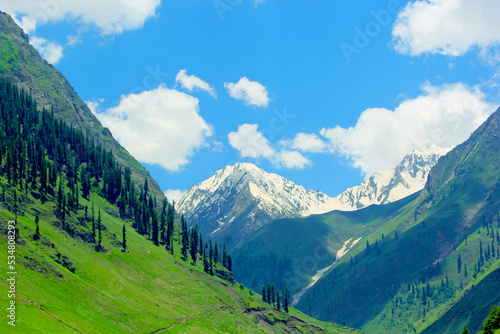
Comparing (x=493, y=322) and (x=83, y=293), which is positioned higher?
(x=83, y=293)

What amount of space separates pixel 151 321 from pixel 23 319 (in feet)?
173

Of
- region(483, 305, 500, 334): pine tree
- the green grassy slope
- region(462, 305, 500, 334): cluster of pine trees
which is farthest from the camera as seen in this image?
the green grassy slope

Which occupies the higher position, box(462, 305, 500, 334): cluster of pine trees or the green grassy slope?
the green grassy slope

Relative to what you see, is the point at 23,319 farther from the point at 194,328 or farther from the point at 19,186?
the point at 19,186

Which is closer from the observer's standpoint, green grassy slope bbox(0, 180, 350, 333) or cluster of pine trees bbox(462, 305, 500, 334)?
cluster of pine trees bbox(462, 305, 500, 334)

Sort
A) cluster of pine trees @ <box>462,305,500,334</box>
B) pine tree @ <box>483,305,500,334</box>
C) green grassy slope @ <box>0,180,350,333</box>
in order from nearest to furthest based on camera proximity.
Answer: cluster of pine trees @ <box>462,305,500,334</box>, pine tree @ <box>483,305,500,334</box>, green grassy slope @ <box>0,180,350,333</box>

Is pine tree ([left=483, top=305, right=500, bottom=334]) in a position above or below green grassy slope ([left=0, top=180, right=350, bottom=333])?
below

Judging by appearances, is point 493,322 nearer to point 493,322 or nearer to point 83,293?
point 493,322

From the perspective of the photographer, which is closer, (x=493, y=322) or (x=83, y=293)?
(x=493, y=322)

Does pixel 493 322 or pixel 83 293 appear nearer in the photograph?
pixel 493 322

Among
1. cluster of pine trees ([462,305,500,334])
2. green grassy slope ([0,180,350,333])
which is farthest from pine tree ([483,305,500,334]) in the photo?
green grassy slope ([0,180,350,333])

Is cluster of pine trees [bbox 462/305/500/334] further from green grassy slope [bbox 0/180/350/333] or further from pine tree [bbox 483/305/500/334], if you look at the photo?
green grassy slope [bbox 0/180/350/333]

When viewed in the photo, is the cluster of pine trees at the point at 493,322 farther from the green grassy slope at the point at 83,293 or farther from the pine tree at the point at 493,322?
the green grassy slope at the point at 83,293

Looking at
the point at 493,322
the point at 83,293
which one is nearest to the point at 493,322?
the point at 493,322
